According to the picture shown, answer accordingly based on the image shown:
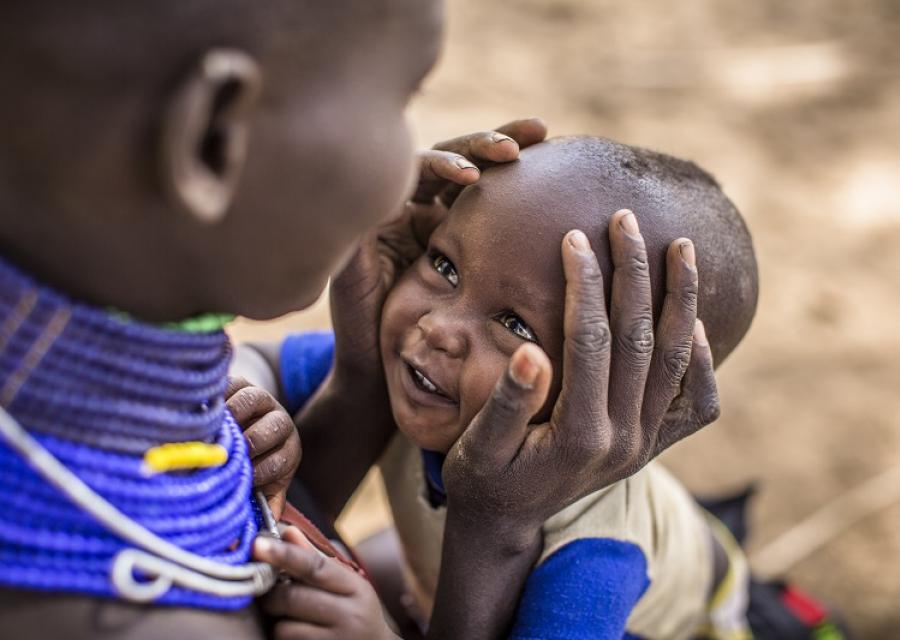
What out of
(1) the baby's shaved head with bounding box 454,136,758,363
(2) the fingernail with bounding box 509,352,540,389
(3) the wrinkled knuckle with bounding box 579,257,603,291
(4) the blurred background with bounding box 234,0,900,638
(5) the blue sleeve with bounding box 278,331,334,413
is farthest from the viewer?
(4) the blurred background with bounding box 234,0,900,638

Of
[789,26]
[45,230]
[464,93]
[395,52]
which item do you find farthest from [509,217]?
[789,26]

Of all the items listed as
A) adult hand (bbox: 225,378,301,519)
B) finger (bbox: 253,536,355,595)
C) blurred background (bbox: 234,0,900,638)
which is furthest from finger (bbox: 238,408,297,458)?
blurred background (bbox: 234,0,900,638)

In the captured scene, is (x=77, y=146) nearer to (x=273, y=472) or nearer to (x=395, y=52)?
(x=395, y=52)

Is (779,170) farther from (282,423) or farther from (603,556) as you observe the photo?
(282,423)

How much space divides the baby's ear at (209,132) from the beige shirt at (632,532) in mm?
→ 969

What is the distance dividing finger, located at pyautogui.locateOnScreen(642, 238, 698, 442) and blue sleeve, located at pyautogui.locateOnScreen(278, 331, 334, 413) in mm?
694

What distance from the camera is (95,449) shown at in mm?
952

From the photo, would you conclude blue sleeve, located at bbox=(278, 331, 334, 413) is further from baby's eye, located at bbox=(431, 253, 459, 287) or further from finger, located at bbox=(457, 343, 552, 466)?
finger, located at bbox=(457, 343, 552, 466)

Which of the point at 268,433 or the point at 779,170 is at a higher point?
the point at 268,433

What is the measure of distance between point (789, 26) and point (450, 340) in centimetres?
558

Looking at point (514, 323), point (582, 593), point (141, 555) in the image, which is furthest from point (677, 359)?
point (141, 555)

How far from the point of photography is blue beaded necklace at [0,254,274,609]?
2.98ft

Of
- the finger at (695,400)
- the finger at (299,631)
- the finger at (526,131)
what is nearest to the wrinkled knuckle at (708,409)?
the finger at (695,400)

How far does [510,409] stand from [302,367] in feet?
2.36
